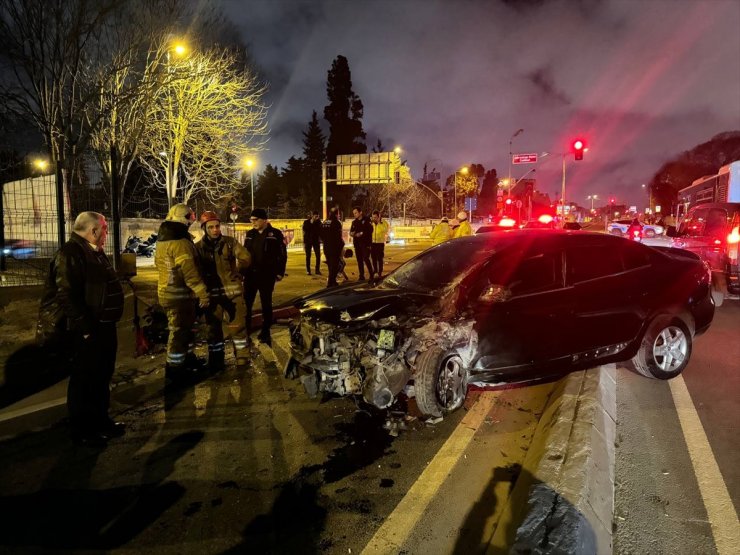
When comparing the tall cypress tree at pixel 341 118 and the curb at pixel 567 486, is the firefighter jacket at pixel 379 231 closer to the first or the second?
the curb at pixel 567 486

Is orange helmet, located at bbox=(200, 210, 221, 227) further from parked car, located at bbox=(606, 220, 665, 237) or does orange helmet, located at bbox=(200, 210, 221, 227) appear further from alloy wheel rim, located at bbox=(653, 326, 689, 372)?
parked car, located at bbox=(606, 220, 665, 237)

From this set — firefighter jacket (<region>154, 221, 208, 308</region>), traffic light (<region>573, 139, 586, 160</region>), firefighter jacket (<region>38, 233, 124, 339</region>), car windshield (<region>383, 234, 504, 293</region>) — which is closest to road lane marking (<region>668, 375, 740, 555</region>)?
car windshield (<region>383, 234, 504, 293</region>)

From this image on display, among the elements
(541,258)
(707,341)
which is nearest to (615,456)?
(541,258)

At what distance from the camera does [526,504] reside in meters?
2.64

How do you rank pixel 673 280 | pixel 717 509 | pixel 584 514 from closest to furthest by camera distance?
pixel 584 514
pixel 717 509
pixel 673 280

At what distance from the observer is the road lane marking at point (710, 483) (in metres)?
2.60

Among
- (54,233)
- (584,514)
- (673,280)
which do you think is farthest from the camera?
(54,233)

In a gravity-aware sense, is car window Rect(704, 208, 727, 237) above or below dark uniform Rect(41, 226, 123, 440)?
above

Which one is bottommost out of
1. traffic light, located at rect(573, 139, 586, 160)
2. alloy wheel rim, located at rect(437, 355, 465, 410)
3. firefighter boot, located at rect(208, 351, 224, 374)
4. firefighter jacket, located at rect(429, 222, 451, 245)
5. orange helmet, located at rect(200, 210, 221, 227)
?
firefighter boot, located at rect(208, 351, 224, 374)

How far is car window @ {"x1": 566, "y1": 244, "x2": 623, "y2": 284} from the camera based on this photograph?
15.5 ft

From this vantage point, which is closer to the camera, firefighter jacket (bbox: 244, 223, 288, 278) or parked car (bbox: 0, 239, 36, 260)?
firefighter jacket (bbox: 244, 223, 288, 278)

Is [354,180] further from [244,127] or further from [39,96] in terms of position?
[39,96]

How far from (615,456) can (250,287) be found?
183 inches

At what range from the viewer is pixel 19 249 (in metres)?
10.3
